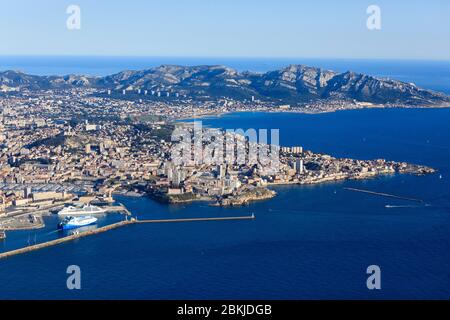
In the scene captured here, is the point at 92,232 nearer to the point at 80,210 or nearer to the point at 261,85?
the point at 80,210

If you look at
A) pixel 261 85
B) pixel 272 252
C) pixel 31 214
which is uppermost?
pixel 261 85

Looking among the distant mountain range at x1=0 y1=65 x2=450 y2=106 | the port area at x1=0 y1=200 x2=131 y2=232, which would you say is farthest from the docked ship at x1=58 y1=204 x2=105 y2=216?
the distant mountain range at x1=0 y1=65 x2=450 y2=106

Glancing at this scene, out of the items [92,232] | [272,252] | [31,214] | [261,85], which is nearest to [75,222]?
[92,232]

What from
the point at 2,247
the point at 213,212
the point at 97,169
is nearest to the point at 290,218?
the point at 213,212

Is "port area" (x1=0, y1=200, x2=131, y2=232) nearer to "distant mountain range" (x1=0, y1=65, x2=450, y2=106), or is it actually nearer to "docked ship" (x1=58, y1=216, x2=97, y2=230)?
"docked ship" (x1=58, y1=216, x2=97, y2=230)

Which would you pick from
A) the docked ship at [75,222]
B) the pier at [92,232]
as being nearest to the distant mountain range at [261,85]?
the pier at [92,232]

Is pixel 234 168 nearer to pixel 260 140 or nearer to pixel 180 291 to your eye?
pixel 260 140

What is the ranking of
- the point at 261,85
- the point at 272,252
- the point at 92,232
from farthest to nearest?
the point at 261,85 → the point at 92,232 → the point at 272,252
